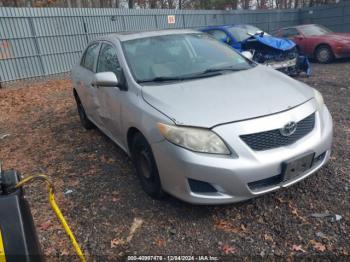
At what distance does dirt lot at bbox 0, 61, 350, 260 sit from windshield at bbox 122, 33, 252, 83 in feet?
4.16

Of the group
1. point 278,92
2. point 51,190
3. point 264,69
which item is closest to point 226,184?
point 278,92

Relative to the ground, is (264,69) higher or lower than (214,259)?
higher

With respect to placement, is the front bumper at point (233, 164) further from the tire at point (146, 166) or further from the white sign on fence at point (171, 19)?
the white sign on fence at point (171, 19)

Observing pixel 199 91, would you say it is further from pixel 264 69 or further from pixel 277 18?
pixel 277 18

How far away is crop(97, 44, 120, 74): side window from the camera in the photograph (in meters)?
3.73

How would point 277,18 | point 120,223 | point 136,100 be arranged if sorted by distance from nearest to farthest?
point 120,223, point 136,100, point 277,18

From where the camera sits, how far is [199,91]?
9.66 feet

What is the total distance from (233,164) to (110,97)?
186cm

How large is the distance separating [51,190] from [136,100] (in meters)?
1.44

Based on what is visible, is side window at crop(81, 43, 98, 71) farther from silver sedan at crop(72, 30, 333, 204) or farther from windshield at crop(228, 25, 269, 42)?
windshield at crop(228, 25, 269, 42)

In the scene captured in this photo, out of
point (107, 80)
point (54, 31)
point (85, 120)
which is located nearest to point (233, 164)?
point (107, 80)

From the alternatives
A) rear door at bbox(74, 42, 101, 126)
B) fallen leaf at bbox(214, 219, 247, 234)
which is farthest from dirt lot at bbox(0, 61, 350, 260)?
rear door at bbox(74, 42, 101, 126)

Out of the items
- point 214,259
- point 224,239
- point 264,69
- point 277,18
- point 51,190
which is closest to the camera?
point 51,190

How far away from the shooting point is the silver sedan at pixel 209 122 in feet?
8.04
